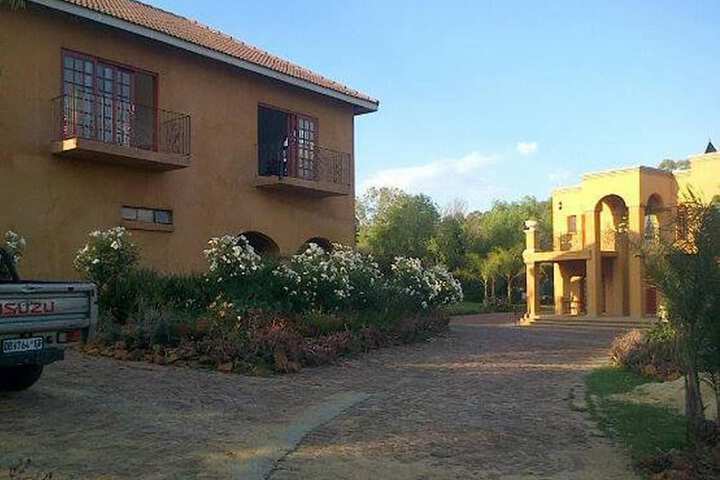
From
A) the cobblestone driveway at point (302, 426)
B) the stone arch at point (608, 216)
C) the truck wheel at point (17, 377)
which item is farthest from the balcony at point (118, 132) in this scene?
the stone arch at point (608, 216)

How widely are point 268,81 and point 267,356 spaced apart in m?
10.6

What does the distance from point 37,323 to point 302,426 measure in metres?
3.00

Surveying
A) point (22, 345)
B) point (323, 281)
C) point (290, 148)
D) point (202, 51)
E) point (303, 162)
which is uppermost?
point (202, 51)

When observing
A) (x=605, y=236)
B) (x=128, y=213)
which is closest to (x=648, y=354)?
(x=128, y=213)

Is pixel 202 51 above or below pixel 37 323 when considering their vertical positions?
above

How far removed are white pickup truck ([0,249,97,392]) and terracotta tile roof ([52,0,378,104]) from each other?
935 cm

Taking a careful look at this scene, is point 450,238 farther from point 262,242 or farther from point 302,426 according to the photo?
point 302,426

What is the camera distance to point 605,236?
1210 inches

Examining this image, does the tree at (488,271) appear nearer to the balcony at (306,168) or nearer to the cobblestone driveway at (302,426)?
the balcony at (306,168)

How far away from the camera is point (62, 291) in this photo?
8.32 m

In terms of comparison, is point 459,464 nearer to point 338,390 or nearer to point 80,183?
point 338,390

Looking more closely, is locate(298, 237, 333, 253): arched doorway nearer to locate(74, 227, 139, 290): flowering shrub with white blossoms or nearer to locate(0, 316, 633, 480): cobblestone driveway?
locate(74, 227, 139, 290): flowering shrub with white blossoms

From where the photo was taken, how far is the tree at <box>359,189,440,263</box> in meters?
42.8

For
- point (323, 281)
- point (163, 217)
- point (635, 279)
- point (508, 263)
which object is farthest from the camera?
point (508, 263)
